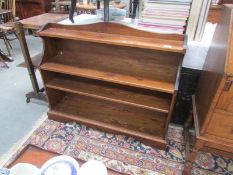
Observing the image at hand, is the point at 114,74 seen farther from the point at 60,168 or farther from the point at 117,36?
the point at 60,168

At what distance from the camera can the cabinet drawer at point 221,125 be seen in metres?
0.90

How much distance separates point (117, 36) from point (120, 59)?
0.26 meters

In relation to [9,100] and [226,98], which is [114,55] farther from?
[9,100]

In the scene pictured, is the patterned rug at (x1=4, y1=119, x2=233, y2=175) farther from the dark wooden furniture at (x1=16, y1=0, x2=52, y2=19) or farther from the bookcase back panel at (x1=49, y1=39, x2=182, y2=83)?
the dark wooden furniture at (x1=16, y1=0, x2=52, y2=19)

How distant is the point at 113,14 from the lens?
1400 millimetres

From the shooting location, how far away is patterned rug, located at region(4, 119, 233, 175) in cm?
133

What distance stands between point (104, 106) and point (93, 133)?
10.8 inches

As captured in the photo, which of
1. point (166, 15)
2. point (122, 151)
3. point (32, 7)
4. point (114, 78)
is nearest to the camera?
point (166, 15)

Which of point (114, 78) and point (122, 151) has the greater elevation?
point (114, 78)

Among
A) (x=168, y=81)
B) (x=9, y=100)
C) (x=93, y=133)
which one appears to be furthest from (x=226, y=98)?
(x=9, y=100)

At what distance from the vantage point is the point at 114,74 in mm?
1339

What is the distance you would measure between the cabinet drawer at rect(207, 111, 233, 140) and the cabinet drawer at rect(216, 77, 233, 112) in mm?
36

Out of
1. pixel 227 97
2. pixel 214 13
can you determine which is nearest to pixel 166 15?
pixel 227 97

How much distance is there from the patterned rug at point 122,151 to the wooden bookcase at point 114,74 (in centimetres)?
7
